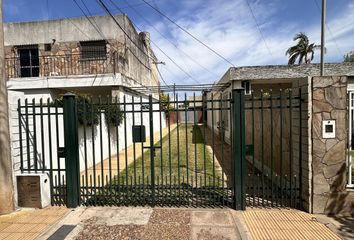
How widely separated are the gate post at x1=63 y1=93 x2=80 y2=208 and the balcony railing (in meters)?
7.88

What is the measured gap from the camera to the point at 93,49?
46.0 ft

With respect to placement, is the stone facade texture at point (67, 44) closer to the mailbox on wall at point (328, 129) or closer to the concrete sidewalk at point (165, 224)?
the concrete sidewalk at point (165, 224)

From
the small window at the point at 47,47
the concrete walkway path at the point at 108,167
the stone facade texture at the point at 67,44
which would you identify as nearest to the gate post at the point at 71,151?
the concrete walkway path at the point at 108,167

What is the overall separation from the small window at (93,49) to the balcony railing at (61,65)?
354 millimetres

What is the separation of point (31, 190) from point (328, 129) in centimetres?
547

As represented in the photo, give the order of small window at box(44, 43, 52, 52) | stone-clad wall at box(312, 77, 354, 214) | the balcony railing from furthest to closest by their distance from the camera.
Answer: small window at box(44, 43, 52, 52) → the balcony railing → stone-clad wall at box(312, 77, 354, 214)

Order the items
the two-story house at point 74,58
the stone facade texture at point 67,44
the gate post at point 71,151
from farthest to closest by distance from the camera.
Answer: the stone facade texture at point 67,44 < the two-story house at point 74,58 < the gate post at point 71,151

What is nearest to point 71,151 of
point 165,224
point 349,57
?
point 165,224

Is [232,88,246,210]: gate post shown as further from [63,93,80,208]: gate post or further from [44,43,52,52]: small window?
[44,43,52,52]: small window

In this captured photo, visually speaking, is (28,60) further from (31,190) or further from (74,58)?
(31,190)

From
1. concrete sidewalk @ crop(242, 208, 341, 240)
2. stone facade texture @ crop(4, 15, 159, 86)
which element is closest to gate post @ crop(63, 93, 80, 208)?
concrete sidewalk @ crop(242, 208, 341, 240)

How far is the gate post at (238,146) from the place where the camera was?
448 cm

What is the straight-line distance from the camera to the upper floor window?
14.7 metres

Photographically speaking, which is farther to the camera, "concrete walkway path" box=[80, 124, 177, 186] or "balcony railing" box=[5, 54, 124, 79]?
"balcony railing" box=[5, 54, 124, 79]
